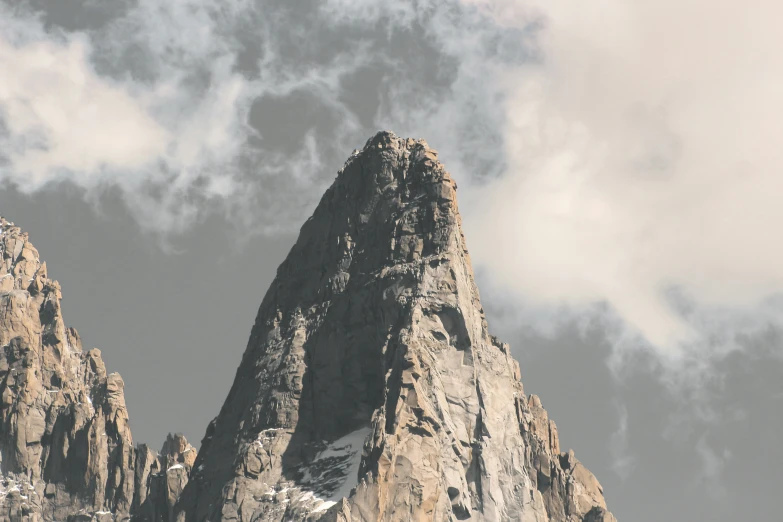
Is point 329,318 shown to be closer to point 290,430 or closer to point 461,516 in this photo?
point 290,430

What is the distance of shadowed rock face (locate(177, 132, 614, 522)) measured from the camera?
16538cm

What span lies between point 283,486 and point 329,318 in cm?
2218

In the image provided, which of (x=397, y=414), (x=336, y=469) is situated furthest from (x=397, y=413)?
(x=336, y=469)

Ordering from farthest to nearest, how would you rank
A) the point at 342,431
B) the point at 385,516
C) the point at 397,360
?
the point at 342,431 → the point at 397,360 → the point at 385,516

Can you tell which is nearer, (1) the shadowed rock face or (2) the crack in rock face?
(1) the shadowed rock face

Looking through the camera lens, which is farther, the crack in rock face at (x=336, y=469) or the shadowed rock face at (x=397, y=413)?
the crack in rock face at (x=336, y=469)

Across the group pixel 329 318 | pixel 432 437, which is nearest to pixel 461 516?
pixel 432 437

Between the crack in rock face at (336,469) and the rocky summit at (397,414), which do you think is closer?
the rocky summit at (397,414)

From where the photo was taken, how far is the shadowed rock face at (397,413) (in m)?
165

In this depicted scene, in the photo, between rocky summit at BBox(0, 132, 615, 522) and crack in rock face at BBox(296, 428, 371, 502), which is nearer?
rocky summit at BBox(0, 132, 615, 522)

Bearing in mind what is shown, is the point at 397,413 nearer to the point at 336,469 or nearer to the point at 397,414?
the point at 397,414

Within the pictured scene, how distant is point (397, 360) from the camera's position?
17325cm

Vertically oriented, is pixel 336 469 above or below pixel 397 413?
above

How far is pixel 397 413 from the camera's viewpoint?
166250 millimetres
